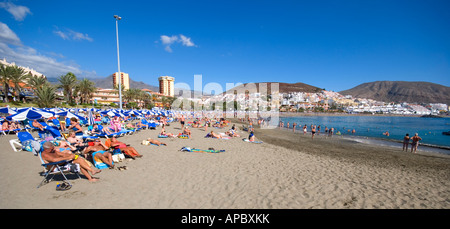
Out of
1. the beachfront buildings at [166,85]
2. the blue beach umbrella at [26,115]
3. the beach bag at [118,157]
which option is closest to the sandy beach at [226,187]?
the beach bag at [118,157]

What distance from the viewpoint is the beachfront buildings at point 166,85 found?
12890 centimetres

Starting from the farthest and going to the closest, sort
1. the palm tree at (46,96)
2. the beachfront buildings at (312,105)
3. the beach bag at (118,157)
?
the beachfront buildings at (312,105) → the palm tree at (46,96) → the beach bag at (118,157)

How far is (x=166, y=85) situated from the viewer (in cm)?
13038

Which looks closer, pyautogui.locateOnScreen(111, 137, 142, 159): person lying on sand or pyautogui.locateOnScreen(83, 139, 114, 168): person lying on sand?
pyautogui.locateOnScreen(83, 139, 114, 168): person lying on sand

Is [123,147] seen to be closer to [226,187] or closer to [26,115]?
[226,187]

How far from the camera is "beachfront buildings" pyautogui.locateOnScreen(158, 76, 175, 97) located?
423 feet

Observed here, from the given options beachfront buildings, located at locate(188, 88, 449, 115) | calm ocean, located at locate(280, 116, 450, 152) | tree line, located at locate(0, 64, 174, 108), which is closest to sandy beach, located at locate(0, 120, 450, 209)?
calm ocean, located at locate(280, 116, 450, 152)

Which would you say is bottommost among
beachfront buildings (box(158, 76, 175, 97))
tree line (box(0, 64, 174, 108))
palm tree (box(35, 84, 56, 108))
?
palm tree (box(35, 84, 56, 108))

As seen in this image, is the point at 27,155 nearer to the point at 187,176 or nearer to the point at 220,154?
the point at 187,176

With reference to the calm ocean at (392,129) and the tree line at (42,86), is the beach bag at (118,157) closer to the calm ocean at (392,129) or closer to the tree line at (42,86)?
the calm ocean at (392,129)

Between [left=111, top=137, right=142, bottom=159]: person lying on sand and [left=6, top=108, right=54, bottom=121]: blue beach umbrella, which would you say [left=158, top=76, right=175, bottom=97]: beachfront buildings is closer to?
[left=6, top=108, right=54, bottom=121]: blue beach umbrella

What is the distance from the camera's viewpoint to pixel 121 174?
4625mm
